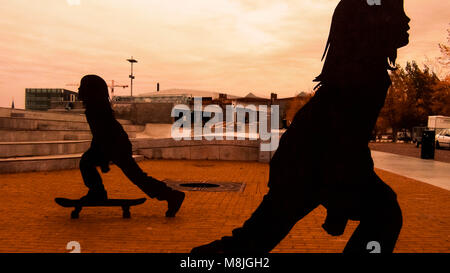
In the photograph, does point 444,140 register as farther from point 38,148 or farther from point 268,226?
point 268,226

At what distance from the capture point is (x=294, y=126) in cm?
284

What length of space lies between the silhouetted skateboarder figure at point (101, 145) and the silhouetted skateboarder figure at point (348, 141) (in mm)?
3903

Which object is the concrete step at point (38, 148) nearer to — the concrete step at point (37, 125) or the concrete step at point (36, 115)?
the concrete step at point (37, 125)

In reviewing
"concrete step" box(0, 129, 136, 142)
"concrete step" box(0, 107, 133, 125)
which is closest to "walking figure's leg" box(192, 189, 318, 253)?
"concrete step" box(0, 129, 136, 142)

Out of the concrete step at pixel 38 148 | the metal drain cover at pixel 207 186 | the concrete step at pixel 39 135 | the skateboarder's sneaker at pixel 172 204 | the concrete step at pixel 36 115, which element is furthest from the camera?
the concrete step at pixel 36 115

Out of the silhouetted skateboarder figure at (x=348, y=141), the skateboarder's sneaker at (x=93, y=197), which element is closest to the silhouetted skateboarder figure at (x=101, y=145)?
the skateboarder's sneaker at (x=93, y=197)

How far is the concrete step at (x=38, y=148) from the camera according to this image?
11.6 metres

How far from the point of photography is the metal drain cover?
9227 mm

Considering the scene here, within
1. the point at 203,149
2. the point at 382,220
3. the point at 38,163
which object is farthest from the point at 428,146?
the point at 382,220

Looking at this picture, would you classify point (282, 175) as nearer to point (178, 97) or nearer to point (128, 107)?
point (128, 107)

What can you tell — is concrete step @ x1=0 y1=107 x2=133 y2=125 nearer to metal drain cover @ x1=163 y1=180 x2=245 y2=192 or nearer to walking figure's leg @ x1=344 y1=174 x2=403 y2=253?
metal drain cover @ x1=163 y1=180 x2=245 y2=192

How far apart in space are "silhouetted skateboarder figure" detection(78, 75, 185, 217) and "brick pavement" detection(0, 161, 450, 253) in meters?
0.54
